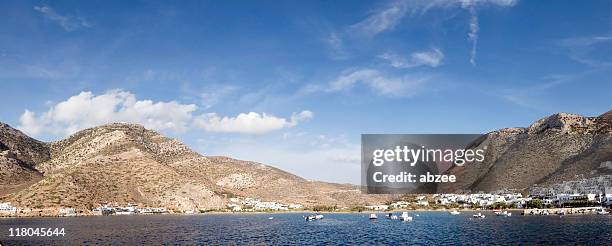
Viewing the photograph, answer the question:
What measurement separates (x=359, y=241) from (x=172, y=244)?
1349 inches

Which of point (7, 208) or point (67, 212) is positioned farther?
point (67, 212)

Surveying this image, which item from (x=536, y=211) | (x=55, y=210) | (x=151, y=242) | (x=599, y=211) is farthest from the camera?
(x=55, y=210)

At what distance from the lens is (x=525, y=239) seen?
83562 millimetres

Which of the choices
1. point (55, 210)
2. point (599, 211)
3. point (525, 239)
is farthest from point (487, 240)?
point (55, 210)

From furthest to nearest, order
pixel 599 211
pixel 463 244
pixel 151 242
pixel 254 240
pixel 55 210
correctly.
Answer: pixel 55 210, pixel 599 211, pixel 254 240, pixel 151 242, pixel 463 244

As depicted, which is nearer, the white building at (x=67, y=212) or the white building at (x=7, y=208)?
the white building at (x=7, y=208)

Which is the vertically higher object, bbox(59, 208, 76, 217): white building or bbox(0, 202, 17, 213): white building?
bbox(0, 202, 17, 213): white building

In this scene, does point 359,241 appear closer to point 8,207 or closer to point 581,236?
point 581,236

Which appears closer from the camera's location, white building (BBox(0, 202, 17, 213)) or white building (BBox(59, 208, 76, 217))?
white building (BBox(0, 202, 17, 213))

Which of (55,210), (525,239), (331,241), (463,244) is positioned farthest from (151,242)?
(55,210)

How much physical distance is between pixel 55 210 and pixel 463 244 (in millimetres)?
175429

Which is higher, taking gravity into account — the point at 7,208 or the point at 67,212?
the point at 7,208

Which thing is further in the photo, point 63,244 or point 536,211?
point 536,211

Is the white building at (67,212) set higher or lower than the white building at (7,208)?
lower
